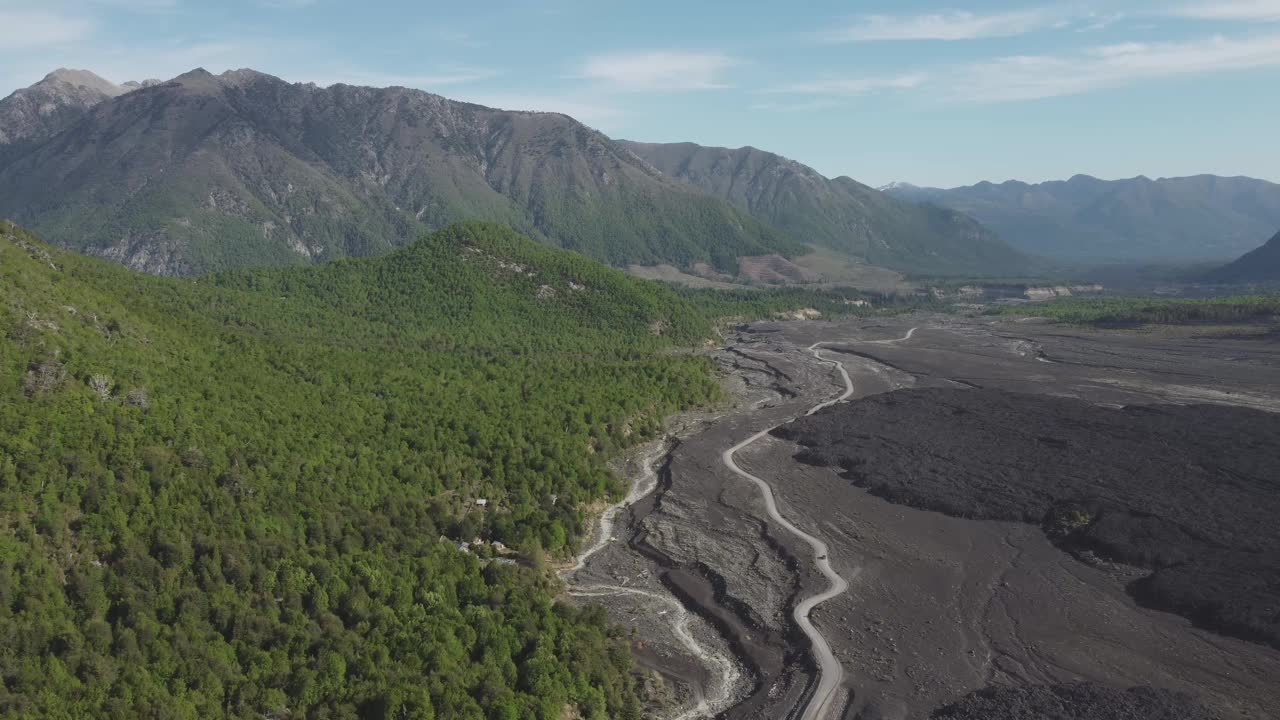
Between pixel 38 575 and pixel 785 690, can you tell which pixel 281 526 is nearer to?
pixel 38 575

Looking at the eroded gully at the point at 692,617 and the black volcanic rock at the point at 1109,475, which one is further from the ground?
the black volcanic rock at the point at 1109,475

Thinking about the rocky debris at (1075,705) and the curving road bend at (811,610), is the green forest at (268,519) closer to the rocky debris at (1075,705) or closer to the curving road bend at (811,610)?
the curving road bend at (811,610)

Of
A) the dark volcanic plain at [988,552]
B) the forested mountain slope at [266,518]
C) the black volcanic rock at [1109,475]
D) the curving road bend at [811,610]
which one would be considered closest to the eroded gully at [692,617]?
the curving road bend at [811,610]

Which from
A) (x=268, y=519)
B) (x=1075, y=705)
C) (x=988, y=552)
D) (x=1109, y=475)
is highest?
(x=268, y=519)

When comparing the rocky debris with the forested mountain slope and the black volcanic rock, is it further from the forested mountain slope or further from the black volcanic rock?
the forested mountain slope

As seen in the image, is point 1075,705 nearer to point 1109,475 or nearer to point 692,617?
point 692,617

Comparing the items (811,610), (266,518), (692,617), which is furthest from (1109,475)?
(266,518)
